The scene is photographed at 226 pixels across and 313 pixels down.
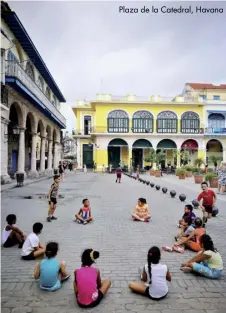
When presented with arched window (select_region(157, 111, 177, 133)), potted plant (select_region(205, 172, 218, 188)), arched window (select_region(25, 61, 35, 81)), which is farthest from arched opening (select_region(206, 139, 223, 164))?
arched window (select_region(25, 61, 35, 81))

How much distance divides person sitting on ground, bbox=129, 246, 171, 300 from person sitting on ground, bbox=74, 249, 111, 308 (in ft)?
1.46

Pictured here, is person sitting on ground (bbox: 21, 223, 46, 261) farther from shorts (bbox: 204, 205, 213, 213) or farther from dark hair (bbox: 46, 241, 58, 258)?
shorts (bbox: 204, 205, 213, 213)

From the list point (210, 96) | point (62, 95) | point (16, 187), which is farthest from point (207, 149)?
point (16, 187)

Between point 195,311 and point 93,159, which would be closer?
point 195,311

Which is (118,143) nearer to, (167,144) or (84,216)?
(167,144)

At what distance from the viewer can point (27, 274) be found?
14.5 ft

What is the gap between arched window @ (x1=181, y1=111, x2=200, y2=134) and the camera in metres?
41.5

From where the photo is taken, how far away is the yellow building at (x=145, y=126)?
4059 centimetres

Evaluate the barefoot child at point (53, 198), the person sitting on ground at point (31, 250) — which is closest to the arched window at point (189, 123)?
the barefoot child at point (53, 198)

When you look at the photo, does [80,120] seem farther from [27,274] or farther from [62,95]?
[27,274]

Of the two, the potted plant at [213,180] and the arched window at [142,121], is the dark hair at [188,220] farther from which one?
the arched window at [142,121]

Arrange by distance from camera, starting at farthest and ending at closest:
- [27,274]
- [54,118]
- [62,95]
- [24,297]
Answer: [62,95], [54,118], [27,274], [24,297]

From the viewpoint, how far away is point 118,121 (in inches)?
1609

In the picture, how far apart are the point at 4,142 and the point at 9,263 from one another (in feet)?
38.5
